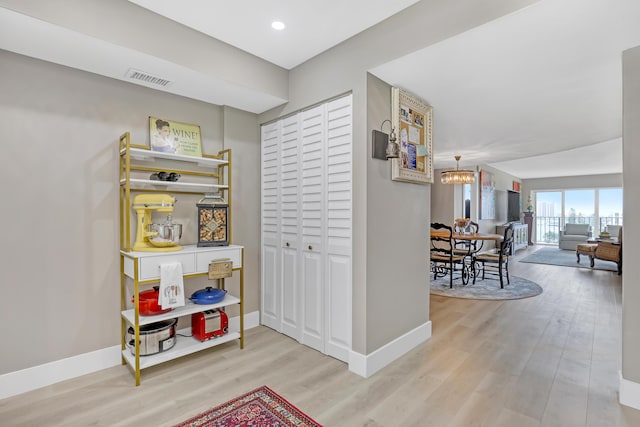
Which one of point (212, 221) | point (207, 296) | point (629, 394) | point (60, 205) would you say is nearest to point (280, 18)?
point (212, 221)

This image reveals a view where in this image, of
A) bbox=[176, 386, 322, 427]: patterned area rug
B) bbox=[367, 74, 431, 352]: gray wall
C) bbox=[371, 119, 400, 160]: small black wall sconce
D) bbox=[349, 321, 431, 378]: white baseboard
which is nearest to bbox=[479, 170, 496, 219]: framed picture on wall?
bbox=[367, 74, 431, 352]: gray wall

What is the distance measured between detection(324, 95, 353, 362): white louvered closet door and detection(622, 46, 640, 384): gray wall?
5.80 ft

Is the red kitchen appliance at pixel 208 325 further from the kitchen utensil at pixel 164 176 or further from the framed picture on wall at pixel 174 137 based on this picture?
the framed picture on wall at pixel 174 137

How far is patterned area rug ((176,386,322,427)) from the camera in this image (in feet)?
5.89

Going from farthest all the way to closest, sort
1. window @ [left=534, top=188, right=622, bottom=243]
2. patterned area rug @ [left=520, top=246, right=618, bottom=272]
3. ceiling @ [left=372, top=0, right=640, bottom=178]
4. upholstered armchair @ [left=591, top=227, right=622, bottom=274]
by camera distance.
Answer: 1. window @ [left=534, top=188, right=622, bottom=243]
2. patterned area rug @ [left=520, top=246, right=618, bottom=272]
3. upholstered armchair @ [left=591, top=227, right=622, bottom=274]
4. ceiling @ [left=372, top=0, right=640, bottom=178]

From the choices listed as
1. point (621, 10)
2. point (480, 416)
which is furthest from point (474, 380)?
point (621, 10)

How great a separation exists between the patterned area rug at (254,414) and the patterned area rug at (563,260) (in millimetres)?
7543

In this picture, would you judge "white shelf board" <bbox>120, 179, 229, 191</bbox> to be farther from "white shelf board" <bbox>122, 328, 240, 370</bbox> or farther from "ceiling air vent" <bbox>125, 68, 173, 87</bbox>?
"white shelf board" <bbox>122, 328, 240, 370</bbox>

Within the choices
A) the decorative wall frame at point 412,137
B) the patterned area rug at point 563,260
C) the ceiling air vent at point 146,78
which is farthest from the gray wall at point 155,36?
the patterned area rug at point 563,260

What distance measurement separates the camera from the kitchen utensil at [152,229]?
7.95ft

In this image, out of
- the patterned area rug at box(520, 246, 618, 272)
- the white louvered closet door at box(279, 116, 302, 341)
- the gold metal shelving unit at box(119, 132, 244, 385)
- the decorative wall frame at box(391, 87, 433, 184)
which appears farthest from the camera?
the patterned area rug at box(520, 246, 618, 272)

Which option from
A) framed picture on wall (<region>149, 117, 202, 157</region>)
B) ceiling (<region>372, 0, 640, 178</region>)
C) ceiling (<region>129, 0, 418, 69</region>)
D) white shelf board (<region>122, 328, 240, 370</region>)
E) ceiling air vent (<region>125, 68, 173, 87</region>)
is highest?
ceiling (<region>129, 0, 418, 69</region>)

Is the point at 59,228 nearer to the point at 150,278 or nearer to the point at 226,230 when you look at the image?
the point at 150,278

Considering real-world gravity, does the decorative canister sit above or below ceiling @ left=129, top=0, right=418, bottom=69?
below
